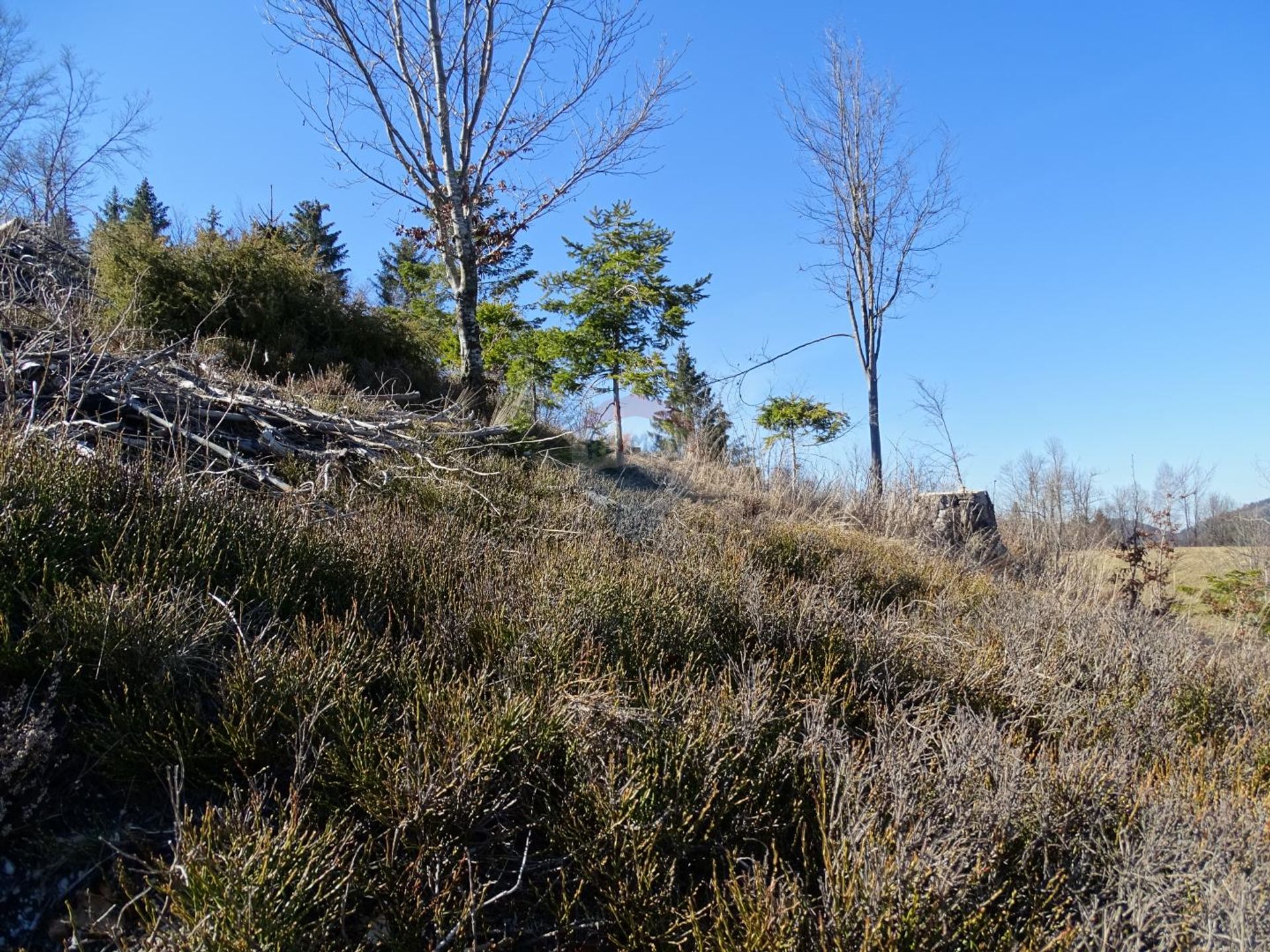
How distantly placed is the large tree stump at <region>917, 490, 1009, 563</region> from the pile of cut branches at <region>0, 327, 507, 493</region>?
23.2ft

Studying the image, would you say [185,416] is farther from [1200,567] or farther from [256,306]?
[1200,567]

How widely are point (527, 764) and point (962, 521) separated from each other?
9.54m

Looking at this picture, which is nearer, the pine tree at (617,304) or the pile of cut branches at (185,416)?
the pile of cut branches at (185,416)

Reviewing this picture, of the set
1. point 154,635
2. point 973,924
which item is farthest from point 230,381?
point 973,924

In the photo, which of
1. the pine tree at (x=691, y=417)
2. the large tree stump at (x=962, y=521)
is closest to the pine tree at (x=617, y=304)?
the pine tree at (x=691, y=417)

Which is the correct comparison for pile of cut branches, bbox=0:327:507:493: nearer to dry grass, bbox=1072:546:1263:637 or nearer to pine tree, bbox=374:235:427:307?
dry grass, bbox=1072:546:1263:637

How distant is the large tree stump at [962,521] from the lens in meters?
9.89

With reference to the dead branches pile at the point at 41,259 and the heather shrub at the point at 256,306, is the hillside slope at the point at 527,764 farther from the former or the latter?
the dead branches pile at the point at 41,259

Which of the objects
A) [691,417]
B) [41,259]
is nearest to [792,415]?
[691,417]

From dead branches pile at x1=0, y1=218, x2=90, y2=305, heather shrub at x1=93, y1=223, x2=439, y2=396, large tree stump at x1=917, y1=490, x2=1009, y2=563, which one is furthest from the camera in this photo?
large tree stump at x1=917, y1=490, x2=1009, y2=563

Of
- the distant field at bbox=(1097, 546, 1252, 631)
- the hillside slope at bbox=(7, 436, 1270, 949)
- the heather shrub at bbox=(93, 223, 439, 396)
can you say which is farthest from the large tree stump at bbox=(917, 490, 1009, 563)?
the heather shrub at bbox=(93, 223, 439, 396)

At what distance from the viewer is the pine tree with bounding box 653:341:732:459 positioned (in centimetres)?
1317

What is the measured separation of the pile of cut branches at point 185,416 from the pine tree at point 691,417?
22.6 ft

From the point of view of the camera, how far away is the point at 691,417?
21406mm
